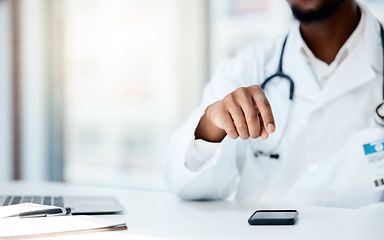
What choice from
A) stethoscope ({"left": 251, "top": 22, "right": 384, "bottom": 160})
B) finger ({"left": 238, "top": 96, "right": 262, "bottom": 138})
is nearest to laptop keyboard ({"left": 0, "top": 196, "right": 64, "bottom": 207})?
finger ({"left": 238, "top": 96, "right": 262, "bottom": 138})

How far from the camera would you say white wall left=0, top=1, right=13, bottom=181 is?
3641 millimetres

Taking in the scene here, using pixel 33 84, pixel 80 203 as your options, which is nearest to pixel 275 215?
pixel 80 203

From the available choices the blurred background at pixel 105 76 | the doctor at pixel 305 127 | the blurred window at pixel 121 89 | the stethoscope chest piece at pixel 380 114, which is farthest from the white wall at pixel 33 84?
the stethoscope chest piece at pixel 380 114

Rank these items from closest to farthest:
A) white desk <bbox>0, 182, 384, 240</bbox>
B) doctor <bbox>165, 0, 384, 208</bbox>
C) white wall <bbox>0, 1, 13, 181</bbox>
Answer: white desk <bbox>0, 182, 384, 240</bbox> < doctor <bbox>165, 0, 384, 208</bbox> < white wall <bbox>0, 1, 13, 181</bbox>

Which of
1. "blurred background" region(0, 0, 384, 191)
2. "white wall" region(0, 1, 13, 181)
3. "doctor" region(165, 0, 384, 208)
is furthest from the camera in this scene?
"white wall" region(0, 1, 13, 181)

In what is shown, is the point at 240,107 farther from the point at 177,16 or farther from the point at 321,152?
the point at 177,16

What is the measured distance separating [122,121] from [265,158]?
7.34ft

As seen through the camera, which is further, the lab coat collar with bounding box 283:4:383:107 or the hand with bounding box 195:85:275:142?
the lab coat collar with bounding box 283:4:383:107

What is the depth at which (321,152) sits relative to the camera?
4.46 feet

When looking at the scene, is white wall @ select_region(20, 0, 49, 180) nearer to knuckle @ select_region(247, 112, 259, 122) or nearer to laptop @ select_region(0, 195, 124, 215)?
laptop @ select_region(0, 195, 124, 215)

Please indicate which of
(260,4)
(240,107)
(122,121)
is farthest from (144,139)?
(240,107)

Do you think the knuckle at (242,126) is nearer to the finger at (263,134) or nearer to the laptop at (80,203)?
the finger at (263,134)

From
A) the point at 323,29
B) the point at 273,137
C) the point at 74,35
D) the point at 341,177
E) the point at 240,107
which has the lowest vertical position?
the point at 341,177

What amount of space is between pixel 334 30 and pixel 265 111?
2.03 ft
